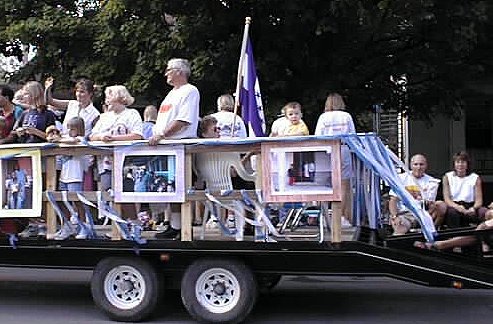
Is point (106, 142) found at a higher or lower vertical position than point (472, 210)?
higher

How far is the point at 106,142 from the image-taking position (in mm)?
6543

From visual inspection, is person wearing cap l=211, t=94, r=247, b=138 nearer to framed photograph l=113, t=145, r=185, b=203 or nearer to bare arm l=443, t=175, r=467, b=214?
framed photograph l=113, t=145, r=185, b=203

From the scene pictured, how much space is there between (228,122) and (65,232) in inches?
87.2

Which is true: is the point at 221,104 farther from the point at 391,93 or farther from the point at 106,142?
the point at 391,93

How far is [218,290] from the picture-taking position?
20.9ft

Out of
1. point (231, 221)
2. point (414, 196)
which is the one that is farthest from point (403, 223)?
point (231, 221)

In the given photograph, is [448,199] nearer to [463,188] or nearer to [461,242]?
[463,188]

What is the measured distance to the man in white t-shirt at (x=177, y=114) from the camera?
6543 mm

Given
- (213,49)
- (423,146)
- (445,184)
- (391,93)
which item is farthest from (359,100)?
(423,146)

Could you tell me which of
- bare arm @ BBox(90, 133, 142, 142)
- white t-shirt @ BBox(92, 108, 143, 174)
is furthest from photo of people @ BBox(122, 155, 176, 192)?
white t-shirt @ BBox(92, 108, 143, 174)

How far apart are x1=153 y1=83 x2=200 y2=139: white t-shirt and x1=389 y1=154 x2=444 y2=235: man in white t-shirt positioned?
202 centimetres

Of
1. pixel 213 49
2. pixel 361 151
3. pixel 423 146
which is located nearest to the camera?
pixel 361 151

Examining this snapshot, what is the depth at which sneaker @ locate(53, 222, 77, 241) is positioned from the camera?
6.68m

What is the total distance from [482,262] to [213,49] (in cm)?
673
